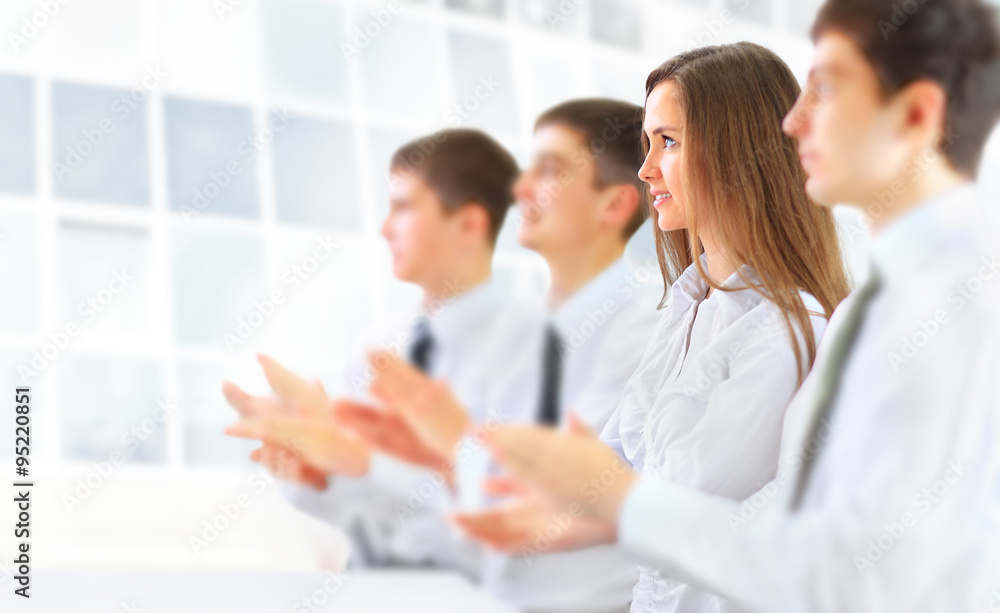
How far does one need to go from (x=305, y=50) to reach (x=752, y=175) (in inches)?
24.1

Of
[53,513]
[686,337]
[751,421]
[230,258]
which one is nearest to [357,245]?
[230,258]

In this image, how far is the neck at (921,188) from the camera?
517mm

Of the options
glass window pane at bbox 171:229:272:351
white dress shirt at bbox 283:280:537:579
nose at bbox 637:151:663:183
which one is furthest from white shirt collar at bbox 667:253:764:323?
glass window pane at bbox 171:229:272:351

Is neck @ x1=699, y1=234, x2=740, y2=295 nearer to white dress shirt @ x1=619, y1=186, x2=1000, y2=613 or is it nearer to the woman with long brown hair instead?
the woman with long brown hair

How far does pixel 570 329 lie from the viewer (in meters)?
0.61

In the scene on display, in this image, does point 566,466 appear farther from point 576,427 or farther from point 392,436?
point 392,436

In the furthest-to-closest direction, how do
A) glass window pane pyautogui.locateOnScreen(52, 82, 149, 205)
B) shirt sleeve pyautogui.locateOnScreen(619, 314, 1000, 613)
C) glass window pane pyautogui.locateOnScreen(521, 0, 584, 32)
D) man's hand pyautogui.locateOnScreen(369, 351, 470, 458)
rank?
glass window pane pyautogui.locateOnScreen(52, 82, 149, 205)
glass window pane pyautogui.locateOnScreen(521, 0, 584, 32)
man's hand pyautogui.locateOnScreen(369, 351, 470, 458)
shirt sleeve pyautogui.locateOnScreen(619, 314, 1000, 613)

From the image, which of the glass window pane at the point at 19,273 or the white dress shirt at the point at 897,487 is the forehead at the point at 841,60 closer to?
the white dress shirt at the point at 897,487

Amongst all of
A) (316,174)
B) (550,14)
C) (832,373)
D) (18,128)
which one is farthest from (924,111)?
(18,128)

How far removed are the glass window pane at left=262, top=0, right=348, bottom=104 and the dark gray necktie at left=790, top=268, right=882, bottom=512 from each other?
696 millimetres

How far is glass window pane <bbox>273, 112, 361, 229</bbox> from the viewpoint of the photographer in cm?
97

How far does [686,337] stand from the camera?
778mm

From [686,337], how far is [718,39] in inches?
16.4

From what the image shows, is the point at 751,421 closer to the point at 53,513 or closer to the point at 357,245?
the point at 357,245
